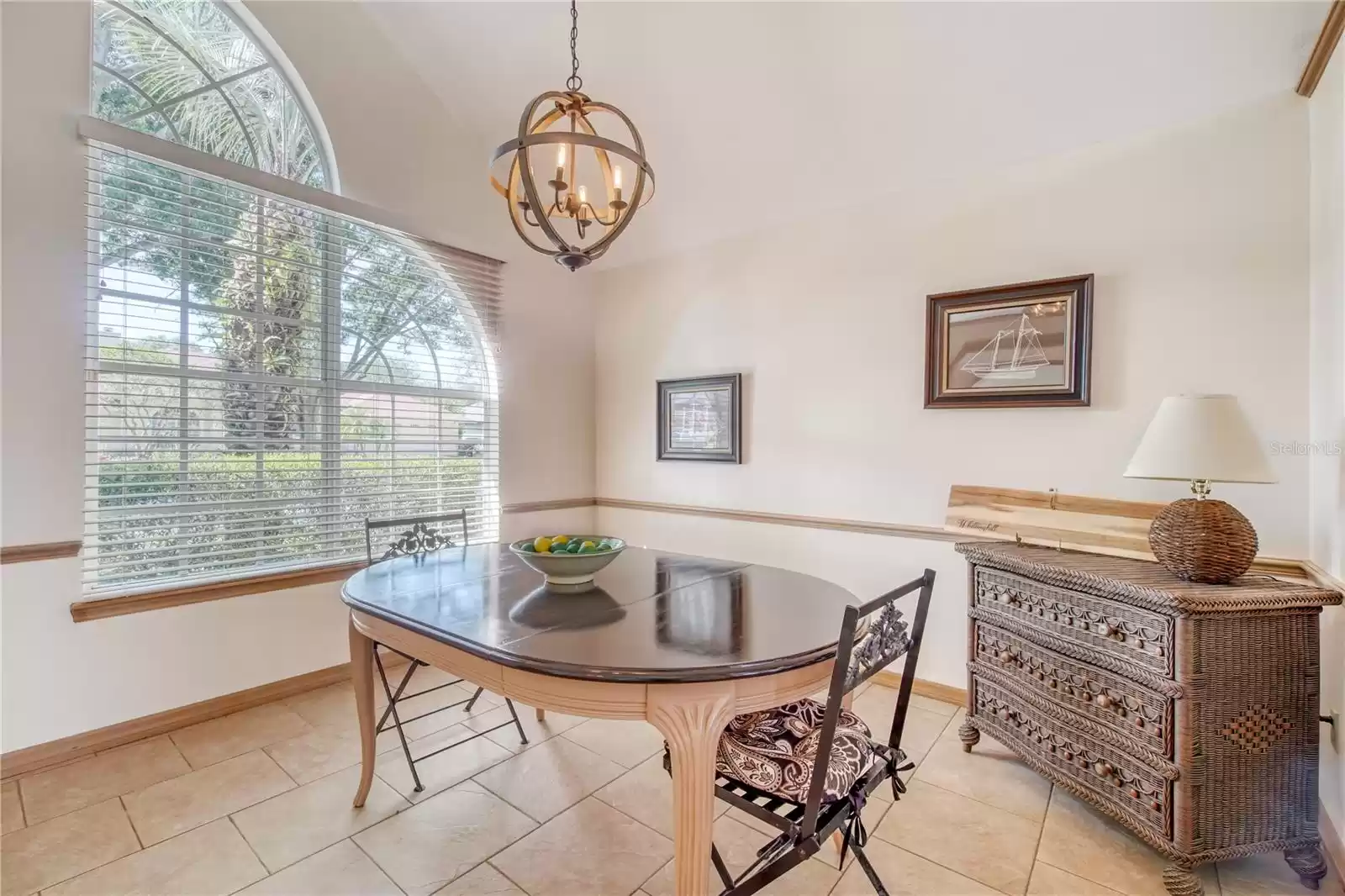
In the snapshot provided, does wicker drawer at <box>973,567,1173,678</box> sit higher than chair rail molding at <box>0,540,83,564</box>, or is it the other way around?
chair rail molding at <box>0,540,83,564</box>

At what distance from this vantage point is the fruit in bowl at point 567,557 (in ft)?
5.69

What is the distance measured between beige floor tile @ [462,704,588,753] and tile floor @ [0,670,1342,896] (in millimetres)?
23

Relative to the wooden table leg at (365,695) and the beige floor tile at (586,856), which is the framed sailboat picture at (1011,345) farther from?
the wooden table leg at (365,695)

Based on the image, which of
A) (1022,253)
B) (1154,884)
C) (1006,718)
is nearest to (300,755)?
(1006,718)

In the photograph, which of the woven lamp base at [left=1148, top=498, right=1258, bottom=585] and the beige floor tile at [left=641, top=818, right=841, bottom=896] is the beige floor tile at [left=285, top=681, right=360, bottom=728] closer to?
the beige floor tile at [left=641, top=818, right=841, bottom=896]

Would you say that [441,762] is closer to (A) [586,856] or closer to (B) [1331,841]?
(A) [586,856]

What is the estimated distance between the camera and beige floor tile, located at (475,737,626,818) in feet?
6.62

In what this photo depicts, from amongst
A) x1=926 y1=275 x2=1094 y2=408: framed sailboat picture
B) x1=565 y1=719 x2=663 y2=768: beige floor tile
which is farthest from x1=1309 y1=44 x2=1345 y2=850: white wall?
x1=565 y1=719 x2=663 y2=768: beige floor tile

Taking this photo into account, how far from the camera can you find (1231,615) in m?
1.60

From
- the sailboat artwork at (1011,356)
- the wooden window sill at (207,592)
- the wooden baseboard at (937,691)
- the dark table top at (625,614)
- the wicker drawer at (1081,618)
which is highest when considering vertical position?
the sailboat artwork at (1011,356)

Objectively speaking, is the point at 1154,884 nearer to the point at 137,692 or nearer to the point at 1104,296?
the point at 1104,296

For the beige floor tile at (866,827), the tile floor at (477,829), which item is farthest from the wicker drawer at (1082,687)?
the beige floor tile at (866,827)

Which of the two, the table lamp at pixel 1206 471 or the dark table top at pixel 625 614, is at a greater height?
the table lamp at pixel 1206 471

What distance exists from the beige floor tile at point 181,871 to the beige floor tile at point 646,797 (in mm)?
1048
